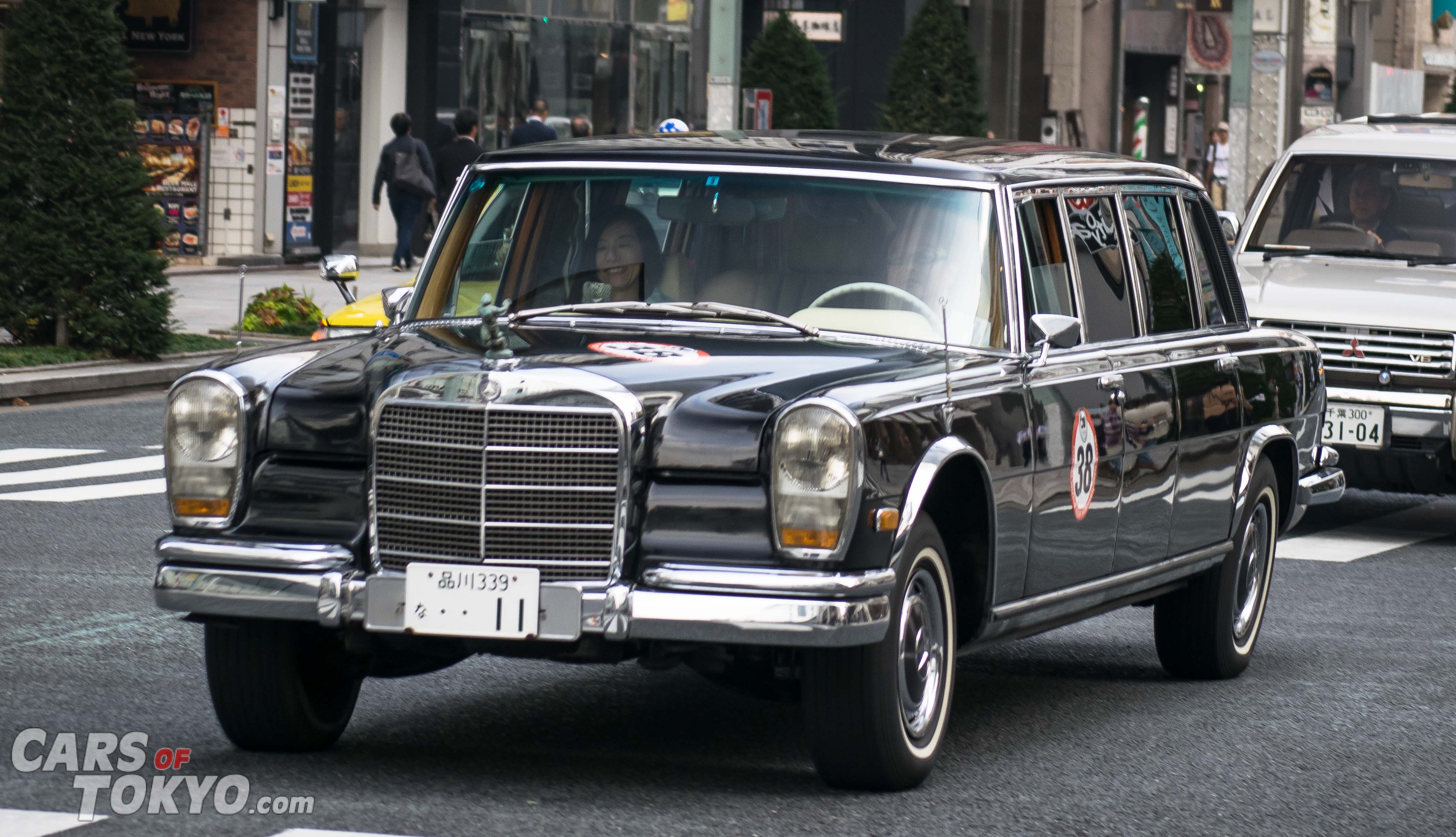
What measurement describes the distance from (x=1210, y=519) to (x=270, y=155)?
22857 millimetres

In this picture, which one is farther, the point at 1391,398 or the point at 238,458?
the point at 1391,398

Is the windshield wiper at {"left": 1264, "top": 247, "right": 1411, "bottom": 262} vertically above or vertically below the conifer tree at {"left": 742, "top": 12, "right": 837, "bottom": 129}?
below

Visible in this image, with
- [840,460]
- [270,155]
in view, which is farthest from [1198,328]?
[270,155]

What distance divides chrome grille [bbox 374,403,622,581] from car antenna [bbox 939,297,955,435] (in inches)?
35.7

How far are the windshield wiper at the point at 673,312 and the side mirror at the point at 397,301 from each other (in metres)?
0.49

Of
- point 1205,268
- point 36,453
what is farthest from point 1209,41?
point 1205,268

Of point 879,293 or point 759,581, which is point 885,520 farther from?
point 879,293

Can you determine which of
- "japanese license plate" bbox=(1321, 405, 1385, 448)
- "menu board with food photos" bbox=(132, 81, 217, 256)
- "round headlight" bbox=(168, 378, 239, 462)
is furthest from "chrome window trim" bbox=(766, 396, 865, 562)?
"menu board with food photos" bbox=(132, 81, 217, 256)

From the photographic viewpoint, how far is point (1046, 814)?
5.98m

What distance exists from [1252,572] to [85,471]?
7170mm

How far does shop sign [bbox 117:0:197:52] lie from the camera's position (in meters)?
29.1

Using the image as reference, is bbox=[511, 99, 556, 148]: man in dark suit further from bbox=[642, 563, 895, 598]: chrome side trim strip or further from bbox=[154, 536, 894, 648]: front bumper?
bbox=[642, 563, 895, 598]: chrome side trim strip

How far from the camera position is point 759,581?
5.60 meters

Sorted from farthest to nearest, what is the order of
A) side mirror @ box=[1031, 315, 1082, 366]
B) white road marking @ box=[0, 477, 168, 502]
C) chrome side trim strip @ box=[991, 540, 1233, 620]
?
white road marking @ box=[0, 477, 168, 502], side mirror @ box=[1031, 315, 1082, 366], chrome side trim strip @ box=[991, 540, 1233, 620]
